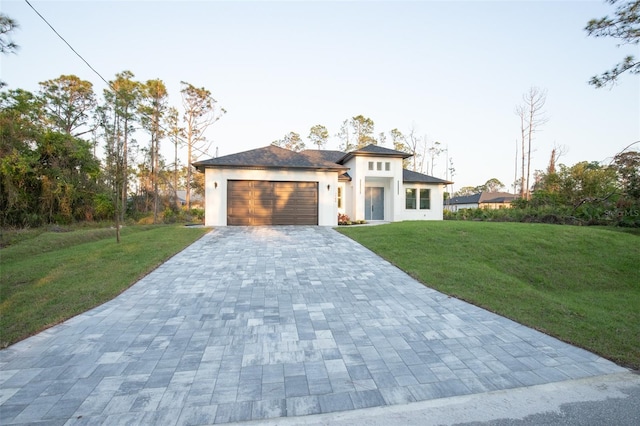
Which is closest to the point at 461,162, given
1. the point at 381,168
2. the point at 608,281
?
the point at 381,168

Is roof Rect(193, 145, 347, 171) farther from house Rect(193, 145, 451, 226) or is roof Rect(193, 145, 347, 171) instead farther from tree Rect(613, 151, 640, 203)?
tree Rect(613, 151, 640, 203)

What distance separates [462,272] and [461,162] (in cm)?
3515

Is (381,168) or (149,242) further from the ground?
(381,168)

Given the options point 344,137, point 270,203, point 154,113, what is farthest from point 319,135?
point 270,203

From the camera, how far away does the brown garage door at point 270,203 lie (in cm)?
1394

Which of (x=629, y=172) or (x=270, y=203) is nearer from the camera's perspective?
(x=629, y=172)

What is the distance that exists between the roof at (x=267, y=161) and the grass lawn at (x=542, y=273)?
4.40 metres

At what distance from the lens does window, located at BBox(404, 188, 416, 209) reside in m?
19.5

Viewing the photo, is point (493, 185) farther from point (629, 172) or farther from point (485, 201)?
point (629, 172)

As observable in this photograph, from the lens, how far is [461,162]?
37.6 metres

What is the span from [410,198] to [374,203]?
105 inches

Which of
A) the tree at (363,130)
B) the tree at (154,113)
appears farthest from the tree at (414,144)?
the tree at (154,113)

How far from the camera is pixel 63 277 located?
21.4 ft

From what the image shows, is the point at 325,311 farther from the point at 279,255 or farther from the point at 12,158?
the point at 12,158
